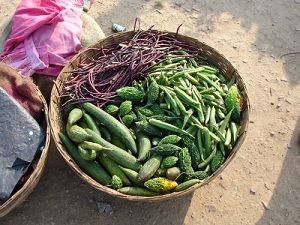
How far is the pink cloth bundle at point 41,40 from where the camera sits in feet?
13.1

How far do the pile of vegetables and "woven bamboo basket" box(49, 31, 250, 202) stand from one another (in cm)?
7

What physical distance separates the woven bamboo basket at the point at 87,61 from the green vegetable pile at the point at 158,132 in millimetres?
71

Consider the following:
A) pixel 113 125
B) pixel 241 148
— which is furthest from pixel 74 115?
pixel 241 148

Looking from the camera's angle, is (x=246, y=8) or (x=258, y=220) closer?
(x=258, y=220)

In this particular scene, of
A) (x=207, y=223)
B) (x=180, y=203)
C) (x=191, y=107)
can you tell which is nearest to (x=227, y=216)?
(x=207, y=223)

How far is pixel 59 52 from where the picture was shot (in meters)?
4.04

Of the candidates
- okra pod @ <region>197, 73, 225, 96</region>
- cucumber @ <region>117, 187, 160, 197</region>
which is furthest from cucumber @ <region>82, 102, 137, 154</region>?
okra pod @ <region>197, 73, 225, 96</region>

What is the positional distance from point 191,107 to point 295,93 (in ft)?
6.02

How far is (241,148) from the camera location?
413cm

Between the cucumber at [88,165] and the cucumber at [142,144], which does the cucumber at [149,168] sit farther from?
the cucumber at [88,165]

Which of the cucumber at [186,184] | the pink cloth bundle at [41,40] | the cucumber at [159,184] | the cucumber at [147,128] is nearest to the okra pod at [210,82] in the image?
the cucumber at [147,128]

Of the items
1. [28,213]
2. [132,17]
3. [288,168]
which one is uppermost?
[132,17]

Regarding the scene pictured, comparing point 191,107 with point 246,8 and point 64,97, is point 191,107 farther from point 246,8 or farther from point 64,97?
point 246,8

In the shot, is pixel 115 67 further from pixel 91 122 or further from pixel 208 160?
pixel 208 160
